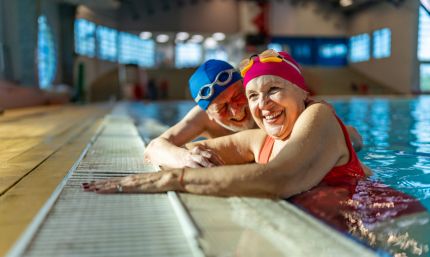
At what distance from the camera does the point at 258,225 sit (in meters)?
1.47

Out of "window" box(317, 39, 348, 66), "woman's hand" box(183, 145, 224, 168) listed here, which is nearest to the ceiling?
"window" box(317, 39, 348, 66)

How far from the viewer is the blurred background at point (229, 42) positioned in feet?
67.4

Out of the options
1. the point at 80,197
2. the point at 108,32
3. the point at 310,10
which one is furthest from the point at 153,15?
the point at 80,197

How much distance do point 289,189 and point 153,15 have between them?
90.1 feet

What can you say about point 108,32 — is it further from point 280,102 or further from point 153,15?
point 280,102

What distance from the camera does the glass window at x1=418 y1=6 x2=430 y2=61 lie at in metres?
22.8

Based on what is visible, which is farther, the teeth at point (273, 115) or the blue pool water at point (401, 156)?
the blue pool water at point (401, 156)

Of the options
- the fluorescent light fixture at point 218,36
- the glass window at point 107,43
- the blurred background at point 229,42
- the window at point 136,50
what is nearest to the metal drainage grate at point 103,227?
the blurred background at point 229,42

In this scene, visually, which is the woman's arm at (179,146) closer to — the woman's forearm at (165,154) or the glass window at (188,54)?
the woman's forearm at (165,154)

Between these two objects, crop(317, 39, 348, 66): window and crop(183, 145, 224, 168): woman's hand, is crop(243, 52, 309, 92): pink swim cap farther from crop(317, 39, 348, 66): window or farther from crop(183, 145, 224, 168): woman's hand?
crop(317, 39, 348, 66): window

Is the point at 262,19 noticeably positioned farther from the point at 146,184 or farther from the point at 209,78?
the point at 146,184

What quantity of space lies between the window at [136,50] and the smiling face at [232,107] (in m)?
24.5

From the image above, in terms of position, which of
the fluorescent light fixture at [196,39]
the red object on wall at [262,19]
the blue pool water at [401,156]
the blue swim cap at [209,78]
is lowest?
the blue pool water at [401,156]

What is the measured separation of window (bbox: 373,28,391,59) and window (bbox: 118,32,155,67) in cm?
1472
